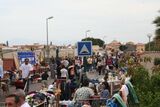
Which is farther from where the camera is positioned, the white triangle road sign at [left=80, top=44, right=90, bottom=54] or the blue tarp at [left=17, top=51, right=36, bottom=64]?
the blue tarp at [left=17, top=51, right=36, bottom=64]

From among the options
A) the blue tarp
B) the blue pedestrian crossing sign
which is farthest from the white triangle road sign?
the blue tarp

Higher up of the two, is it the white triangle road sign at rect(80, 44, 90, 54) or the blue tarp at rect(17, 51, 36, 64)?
the white triangle road sign at rect(80, 44, 90, 54)

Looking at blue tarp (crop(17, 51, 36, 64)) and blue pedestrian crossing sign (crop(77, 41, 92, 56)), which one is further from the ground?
blue pedestrian crossing sign (crop(77, 41, 92, 56))

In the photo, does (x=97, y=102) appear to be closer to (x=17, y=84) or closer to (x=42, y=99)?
(x=42, y=99)

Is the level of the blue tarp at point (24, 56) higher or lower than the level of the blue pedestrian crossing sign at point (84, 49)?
lower

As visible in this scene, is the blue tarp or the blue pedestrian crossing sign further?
the blue tarp

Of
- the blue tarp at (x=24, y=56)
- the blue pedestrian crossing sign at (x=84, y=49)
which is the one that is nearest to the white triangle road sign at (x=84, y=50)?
the blue pedestrian crossing sign at (x=84, y=49)

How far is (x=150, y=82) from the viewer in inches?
720

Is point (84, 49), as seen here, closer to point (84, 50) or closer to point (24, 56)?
point (84, 50)

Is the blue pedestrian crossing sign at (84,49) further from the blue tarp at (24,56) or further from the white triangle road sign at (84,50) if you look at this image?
the blue tarp at (24,56)

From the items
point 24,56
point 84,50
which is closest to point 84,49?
point 84,50

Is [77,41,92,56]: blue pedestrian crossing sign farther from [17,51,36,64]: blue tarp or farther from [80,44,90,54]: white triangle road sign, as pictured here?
[17,51,36,64]: blue tarp

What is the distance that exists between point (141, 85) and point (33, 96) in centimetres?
499

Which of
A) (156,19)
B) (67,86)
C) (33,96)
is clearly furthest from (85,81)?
(156,19)
